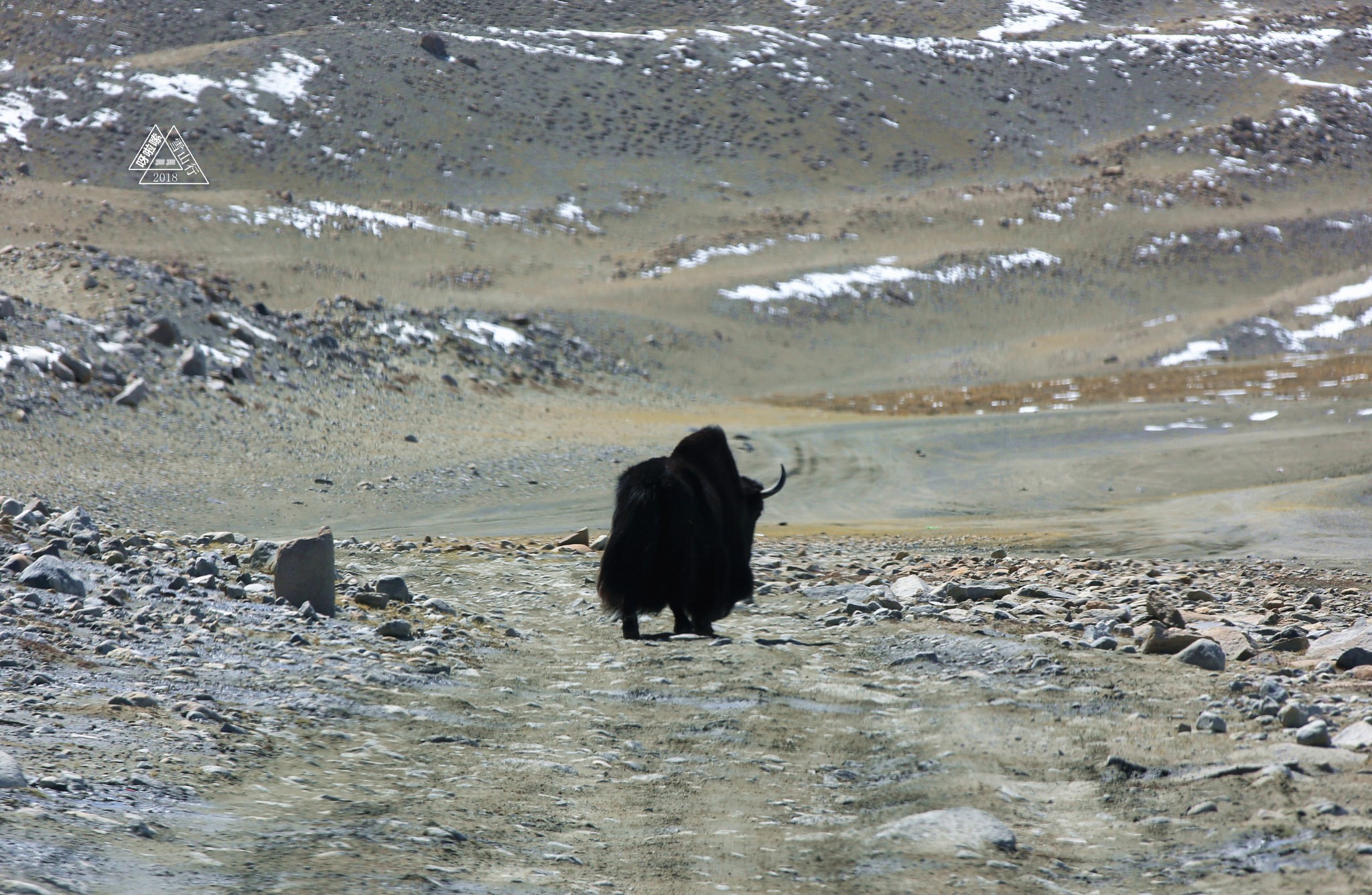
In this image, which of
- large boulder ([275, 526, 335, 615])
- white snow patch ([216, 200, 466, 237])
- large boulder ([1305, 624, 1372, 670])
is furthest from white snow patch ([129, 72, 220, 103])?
large boulder ([1305, 624, 1372, 670])

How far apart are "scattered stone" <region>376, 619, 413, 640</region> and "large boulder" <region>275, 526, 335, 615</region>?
1.92ft

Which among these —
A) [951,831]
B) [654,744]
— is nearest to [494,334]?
[654,744]

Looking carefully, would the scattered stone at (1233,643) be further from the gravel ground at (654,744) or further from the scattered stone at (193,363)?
the scattered stone at (193,363)

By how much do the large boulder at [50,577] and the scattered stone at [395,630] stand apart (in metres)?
1.66

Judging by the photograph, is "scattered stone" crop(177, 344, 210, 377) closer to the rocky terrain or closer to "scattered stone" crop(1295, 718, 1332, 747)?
the rocky terrain

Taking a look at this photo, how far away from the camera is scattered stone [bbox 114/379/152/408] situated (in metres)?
18.5

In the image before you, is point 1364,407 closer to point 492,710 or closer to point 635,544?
point 635,544

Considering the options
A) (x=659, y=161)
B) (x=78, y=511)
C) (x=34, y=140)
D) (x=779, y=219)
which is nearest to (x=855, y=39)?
(x=659, y=161)

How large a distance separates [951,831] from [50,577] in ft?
16.8

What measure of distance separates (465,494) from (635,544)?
34.2ft

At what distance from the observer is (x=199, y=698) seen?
17.3ft

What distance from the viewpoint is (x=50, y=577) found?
668 cm

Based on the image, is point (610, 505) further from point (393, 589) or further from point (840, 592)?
point (393, 589)

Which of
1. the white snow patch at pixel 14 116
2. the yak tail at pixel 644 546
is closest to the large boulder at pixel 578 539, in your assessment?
the yak tail at pixel 644 546
